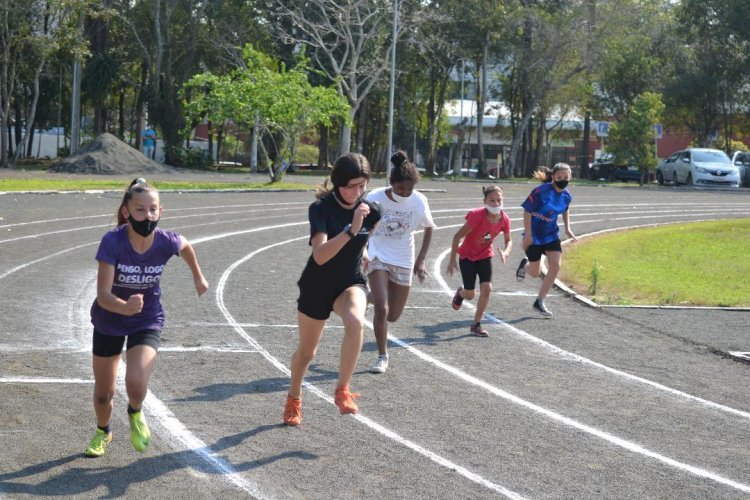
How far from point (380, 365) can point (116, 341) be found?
3.33m

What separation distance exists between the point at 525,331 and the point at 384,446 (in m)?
5.55

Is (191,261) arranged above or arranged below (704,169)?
below

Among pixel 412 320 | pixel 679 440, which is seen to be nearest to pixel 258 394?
pixel 679 440

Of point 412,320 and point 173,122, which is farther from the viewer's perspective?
point 173,122

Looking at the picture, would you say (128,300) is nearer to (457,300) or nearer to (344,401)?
(344,401)

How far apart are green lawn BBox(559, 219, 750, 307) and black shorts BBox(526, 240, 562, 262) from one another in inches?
65.9

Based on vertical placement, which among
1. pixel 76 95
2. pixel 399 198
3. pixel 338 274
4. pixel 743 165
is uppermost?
pixel 76 95

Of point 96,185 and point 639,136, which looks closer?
point 96,185

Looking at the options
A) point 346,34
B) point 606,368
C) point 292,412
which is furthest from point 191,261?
point 346,34

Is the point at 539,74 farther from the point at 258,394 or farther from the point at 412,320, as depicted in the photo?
the point at 258,394

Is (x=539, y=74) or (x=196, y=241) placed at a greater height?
(x=539, y=74)

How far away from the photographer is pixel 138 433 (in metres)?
6.60

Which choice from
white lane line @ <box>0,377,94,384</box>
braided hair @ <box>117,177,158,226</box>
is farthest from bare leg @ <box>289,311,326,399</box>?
white lane line @ <box>0,377,94,384</box>

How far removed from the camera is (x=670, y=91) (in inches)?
2852
